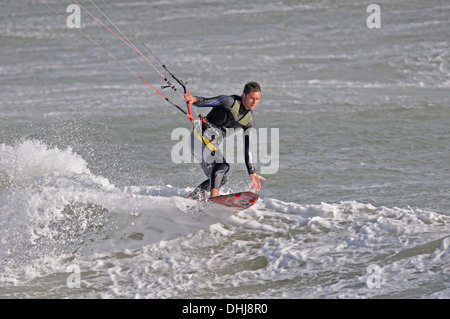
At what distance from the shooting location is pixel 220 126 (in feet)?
24.7

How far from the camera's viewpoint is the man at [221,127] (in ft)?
23.8

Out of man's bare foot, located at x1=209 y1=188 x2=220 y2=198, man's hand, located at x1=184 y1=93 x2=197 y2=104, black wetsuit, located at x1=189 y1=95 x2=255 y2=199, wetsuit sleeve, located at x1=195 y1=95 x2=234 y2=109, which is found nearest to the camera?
man's hand, located at x1=184 y1=93 x2=197 y2=104

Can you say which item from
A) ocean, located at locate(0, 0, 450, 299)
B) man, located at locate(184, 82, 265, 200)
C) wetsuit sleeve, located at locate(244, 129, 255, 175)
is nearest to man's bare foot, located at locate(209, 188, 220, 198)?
man, located at locate(184, 82, 265, 200)

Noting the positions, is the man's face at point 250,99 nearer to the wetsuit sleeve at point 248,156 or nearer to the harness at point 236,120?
the harness at point 236,120

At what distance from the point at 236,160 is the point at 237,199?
141 inches

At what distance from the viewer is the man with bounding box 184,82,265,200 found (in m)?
7.24

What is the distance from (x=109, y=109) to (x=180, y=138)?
2216mm

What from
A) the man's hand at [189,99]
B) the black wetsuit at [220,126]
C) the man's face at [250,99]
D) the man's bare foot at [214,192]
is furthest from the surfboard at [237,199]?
the man's hand at [189,99]

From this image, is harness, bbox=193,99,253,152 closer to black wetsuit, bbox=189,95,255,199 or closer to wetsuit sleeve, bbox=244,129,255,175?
black wetsuit, bbox=189,95,255,199

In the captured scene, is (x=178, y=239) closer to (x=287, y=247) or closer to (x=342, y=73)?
(x=287, y=247)

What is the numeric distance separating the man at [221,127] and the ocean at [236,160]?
42cm

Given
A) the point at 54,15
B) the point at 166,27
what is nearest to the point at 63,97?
the point at 166,27

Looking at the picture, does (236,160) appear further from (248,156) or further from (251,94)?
(251,94)

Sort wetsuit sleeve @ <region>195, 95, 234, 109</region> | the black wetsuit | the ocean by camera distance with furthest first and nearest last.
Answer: the black wetsuit < wetsuit sleeve @ <region>195, 95, 234, 109</region> < the ocean
